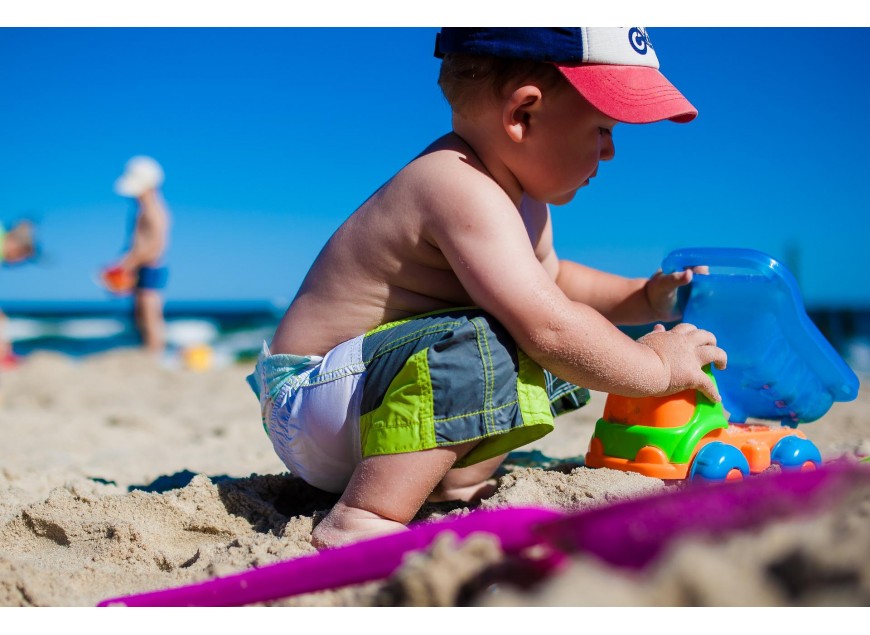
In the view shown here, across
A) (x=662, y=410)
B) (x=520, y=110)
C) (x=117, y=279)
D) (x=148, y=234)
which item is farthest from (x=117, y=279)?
(x=662, y=410)

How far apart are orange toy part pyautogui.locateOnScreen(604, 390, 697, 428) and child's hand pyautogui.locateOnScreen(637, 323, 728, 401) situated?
0.03 metres

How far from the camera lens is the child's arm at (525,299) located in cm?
151

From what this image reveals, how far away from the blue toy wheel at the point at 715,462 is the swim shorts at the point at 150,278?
6636 millimetres

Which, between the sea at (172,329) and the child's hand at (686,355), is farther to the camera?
the sea at (172,329)

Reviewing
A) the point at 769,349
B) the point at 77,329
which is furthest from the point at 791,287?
the point at 77,329

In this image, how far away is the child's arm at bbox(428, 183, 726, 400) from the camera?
59.5 inches

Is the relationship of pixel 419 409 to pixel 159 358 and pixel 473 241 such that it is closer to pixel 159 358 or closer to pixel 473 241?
pixel 473 241

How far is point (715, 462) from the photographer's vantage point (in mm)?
1666

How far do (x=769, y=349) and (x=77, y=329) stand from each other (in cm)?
1867

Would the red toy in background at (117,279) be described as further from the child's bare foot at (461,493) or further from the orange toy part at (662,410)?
→ the orange toy part at (662,410)

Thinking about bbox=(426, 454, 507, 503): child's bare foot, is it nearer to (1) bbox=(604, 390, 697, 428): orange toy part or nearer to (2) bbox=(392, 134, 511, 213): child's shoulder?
(1) bbox=(604, 390, 697, 428): orange toy part

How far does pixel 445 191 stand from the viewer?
1577mm

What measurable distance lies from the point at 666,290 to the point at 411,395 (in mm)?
855

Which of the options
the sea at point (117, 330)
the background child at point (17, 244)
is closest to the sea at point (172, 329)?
the sea at point (117, 330)
